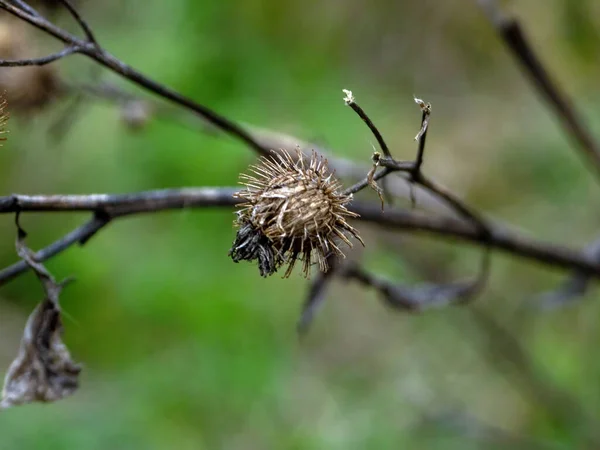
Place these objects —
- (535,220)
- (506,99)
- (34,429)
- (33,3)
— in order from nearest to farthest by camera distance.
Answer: (33,3), (34,429), (535,220), (506,99)

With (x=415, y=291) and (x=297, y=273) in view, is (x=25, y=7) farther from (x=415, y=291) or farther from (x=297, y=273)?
(x=297, y=273)

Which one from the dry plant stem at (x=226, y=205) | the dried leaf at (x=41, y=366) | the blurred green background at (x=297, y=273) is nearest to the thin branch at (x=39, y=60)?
the dry plant stem at (x=226, y=205)

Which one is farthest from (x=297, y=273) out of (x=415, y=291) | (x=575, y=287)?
(x=575, y=287)

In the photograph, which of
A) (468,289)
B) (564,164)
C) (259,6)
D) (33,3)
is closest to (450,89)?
(564,164)

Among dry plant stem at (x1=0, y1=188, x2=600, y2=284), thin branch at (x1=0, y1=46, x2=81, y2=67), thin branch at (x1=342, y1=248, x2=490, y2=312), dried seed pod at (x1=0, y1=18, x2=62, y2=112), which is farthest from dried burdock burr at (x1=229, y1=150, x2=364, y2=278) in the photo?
dried seed pod at (x1=0, y1=18, x2=62, y2=112)

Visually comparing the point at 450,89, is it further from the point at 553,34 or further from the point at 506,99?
the point at 553,34

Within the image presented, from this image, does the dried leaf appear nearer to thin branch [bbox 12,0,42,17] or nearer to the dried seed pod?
thin branch [bbox 12,0,42,17]

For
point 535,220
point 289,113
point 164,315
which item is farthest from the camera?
point 289,113
